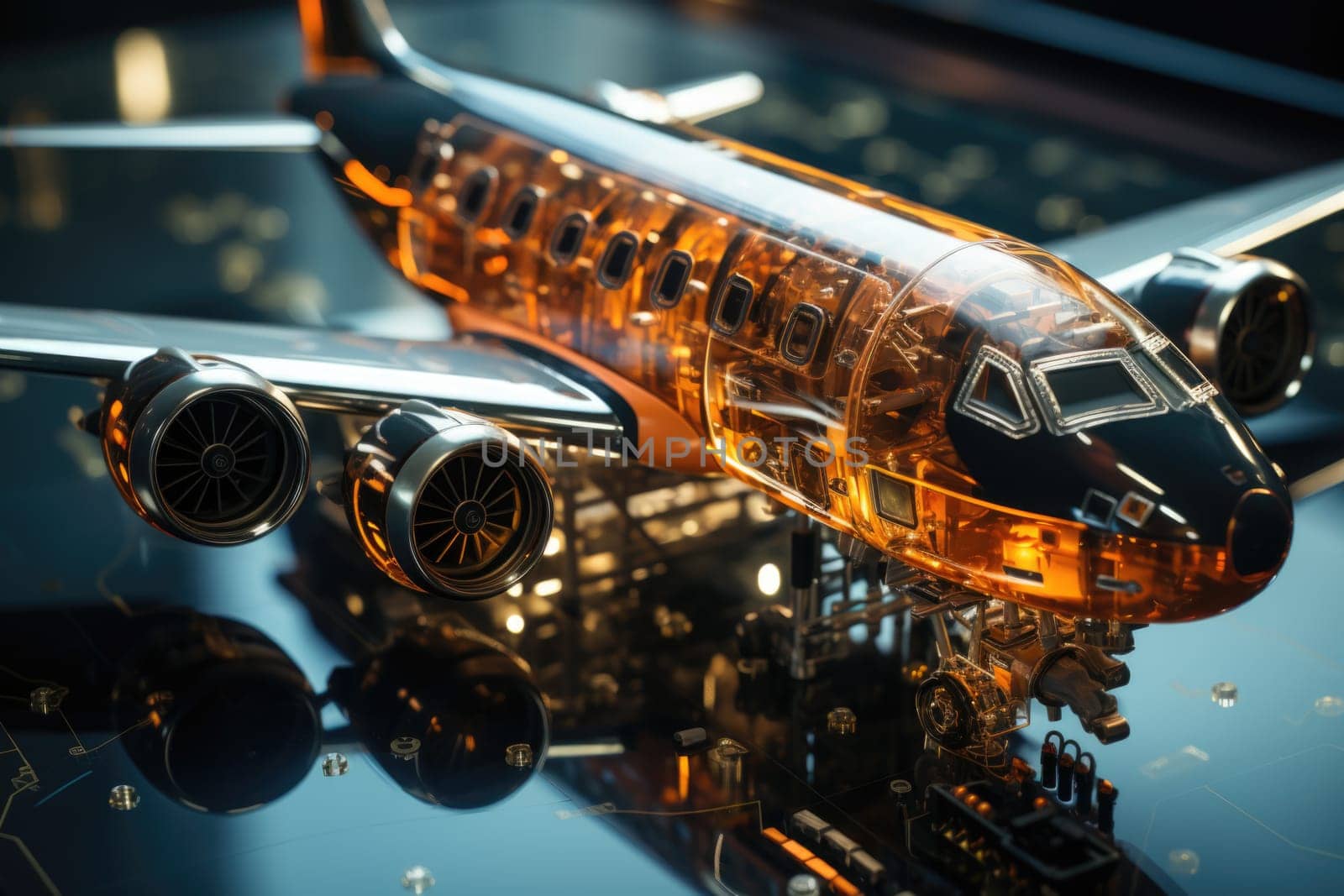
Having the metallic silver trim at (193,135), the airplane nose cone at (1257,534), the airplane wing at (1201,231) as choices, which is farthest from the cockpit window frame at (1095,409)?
the metallic silver trim at (193,135)

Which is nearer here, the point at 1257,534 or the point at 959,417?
the point at 1257,534

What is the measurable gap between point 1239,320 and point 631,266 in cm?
494

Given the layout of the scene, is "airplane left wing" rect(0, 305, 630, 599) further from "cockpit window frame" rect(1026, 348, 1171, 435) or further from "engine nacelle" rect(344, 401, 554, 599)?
"cockpit window frame" rect(1026, 348, 1171, 435)

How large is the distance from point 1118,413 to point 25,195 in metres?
16.0

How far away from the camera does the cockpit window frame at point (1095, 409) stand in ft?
29.0

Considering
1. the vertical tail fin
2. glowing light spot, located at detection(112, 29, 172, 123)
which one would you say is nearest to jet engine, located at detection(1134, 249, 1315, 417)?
the vertical tail fin

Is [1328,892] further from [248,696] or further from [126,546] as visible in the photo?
[126,546]

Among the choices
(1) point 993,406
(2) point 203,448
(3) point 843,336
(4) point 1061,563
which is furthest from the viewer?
(2) point 203,448

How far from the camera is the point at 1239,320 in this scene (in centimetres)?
1293

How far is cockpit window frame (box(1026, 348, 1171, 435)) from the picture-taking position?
8.85 m

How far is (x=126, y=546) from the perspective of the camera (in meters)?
12.7

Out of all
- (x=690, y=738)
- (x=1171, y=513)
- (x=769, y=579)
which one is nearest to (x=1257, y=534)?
(x=1171, y=513)

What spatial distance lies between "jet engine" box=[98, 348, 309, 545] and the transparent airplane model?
0.9 inches

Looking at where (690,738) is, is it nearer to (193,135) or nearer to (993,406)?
(993,406)
